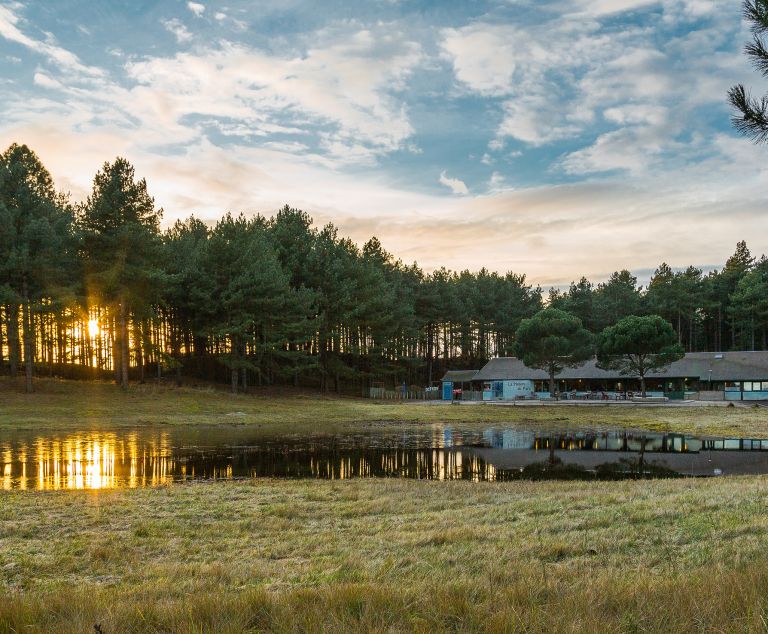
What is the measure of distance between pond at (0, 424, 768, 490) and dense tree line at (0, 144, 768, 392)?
19.6m

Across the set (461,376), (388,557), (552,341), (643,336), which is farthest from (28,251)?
(461,376)

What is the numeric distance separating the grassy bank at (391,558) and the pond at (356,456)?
3653 millimetres

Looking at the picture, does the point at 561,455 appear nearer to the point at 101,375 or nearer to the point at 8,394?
the point at 8,394

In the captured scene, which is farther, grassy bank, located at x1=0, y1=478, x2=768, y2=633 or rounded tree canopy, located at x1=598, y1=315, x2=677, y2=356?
rounded tree canopy, located at x1=598, y1=315, x2=677, y2=356

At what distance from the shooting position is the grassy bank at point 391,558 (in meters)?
4.44

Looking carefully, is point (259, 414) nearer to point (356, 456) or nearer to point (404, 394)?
point (356, 456)

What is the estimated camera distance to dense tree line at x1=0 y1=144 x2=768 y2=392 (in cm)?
4594

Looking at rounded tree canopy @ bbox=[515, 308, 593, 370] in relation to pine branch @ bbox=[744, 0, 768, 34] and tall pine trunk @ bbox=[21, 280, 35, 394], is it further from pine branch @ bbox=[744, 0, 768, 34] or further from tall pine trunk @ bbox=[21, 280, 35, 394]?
pine branch @ bbox=[744, 0, 768, 34]

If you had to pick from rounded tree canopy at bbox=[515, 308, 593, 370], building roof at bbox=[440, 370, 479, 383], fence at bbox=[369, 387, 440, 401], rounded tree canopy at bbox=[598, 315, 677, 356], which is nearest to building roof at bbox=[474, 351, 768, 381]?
building roof at bbox=[440, 370, 479, 383]

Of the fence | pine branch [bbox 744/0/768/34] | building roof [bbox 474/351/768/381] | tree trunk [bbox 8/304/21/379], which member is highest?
pine branch [bbox 744/0/768/34]

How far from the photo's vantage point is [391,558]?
7.31m

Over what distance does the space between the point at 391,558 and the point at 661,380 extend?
72.0 meters

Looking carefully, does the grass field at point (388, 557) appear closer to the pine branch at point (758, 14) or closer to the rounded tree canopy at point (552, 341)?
the pine branch at point (758, 14)

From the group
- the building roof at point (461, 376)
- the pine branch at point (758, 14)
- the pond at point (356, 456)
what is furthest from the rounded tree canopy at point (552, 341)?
the pine branch at point (758, 14)
